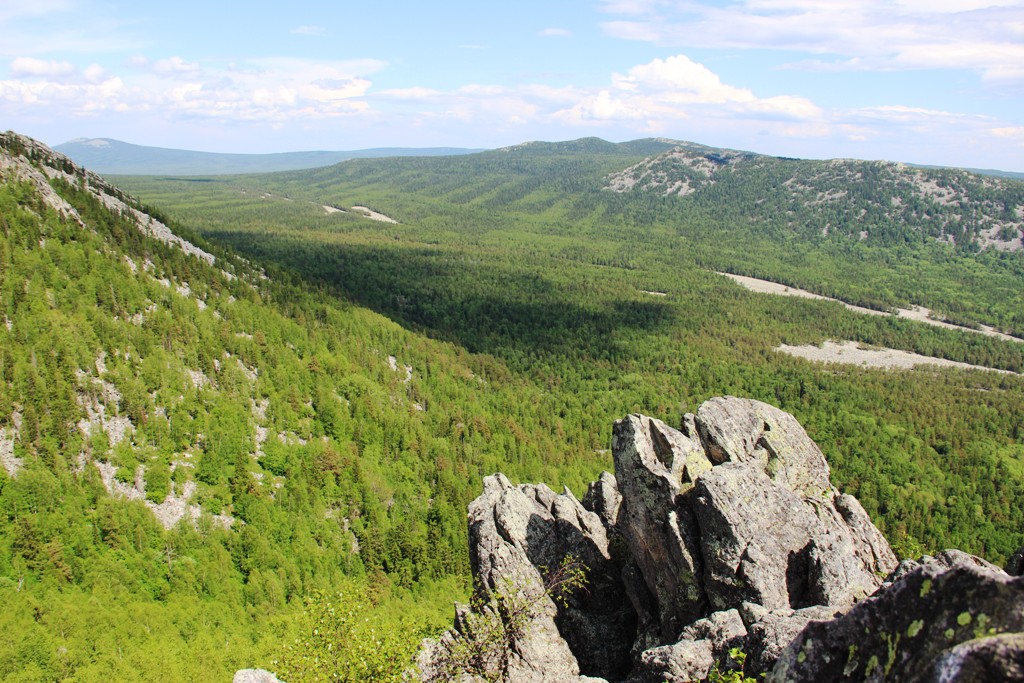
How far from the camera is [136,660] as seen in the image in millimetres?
48875

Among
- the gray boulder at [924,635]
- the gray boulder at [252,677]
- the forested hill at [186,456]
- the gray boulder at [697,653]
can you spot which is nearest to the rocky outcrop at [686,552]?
the gray boulder at [697,653]

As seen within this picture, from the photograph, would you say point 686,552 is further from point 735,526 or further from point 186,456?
point 186,456

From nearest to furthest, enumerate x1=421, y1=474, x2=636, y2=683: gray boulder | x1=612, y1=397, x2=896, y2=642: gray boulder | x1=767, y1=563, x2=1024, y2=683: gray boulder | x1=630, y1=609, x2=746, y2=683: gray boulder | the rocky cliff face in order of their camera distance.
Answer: x1=767, y1=563, x2=1024, y2=683: gray boulder
the rocky cliff face
x1=630, y1=609, x2=746, y2=683: gray boulder
x1=612, y1=397, x2=896, y2=642: gray boulder
x1=421, y1=474, x2=636, y2=683: gray boulder

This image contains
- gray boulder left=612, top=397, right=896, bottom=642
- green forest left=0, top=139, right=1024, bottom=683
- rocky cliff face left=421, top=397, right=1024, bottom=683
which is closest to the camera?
rocky cliff face left=421, top=397, right=1024, bottom=683

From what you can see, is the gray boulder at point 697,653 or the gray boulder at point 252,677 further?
the gray boulder at point 252,677

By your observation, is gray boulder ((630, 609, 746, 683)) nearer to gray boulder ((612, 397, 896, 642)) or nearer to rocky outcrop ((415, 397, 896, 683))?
rocky outcrop ((415, 397, 896, 683))

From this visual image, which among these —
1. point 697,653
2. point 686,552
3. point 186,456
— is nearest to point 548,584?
point 686,552

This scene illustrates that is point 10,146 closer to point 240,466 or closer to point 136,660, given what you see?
point 240,466

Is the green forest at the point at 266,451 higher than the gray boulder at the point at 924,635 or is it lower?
lower

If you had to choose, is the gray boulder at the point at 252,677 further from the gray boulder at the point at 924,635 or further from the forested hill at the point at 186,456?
the gray boulder at the point at 924,635

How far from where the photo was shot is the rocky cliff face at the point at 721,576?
56.3ft

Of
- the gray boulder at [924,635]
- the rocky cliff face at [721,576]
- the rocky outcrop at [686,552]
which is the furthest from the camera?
the rocky outcrop at [686,552]

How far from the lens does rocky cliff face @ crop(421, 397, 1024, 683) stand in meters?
17.2

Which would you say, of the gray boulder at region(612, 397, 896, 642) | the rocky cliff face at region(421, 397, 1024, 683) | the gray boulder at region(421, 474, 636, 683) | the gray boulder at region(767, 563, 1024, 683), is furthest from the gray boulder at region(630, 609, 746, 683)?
the gray boulder at region(421, 474, 636, 683)
